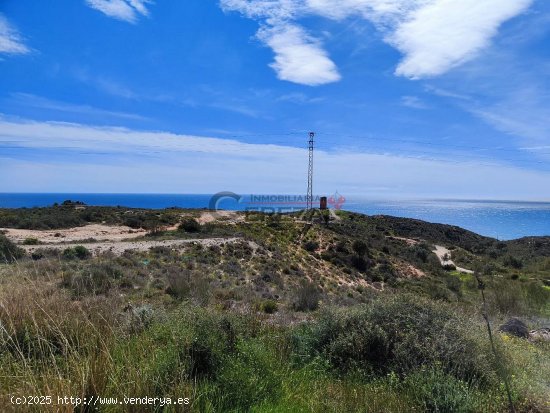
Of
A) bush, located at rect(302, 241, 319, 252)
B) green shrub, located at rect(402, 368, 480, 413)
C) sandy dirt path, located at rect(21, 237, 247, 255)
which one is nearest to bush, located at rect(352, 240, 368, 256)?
bush, located at rect(302, 241, 319, 252)

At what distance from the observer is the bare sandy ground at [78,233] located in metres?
30.6

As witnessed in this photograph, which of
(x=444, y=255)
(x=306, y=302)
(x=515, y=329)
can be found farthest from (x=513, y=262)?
(x=306, y=302)

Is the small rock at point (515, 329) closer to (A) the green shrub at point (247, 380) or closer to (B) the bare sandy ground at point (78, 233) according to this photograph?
(A) the green shrub at point (247, 380)

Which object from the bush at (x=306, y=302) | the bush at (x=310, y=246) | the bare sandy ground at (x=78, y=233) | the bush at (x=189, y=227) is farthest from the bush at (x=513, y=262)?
the bush at (x=306, y=302)

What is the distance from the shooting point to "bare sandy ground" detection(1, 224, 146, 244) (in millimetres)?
30628

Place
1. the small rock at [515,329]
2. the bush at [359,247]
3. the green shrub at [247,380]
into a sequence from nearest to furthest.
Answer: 1. the green shrub at [247,380]
2. the small rock at [515,329]
3. the bush at [359,247]

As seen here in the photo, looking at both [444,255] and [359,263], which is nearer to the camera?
[359,263]

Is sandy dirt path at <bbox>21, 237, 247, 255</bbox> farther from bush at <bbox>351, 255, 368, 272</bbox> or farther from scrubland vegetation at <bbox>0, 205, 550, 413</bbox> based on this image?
scrubland vegetation at <bbox>0, 205, 550, 413</bbox>

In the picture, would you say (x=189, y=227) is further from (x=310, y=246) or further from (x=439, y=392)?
(x=439, y=392)

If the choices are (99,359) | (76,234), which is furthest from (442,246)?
(99,359)

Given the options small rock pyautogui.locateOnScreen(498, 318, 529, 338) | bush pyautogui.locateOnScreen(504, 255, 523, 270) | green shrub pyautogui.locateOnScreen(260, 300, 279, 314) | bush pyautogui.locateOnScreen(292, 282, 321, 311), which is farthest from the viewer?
bush pyautogui.locateOnScreen(504, 255, 523, 270)

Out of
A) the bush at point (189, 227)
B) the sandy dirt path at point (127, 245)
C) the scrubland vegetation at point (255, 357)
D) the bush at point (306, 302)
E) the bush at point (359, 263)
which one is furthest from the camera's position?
the bush at point (189, 227)

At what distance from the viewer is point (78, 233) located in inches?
1398

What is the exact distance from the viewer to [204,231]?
40719mm
